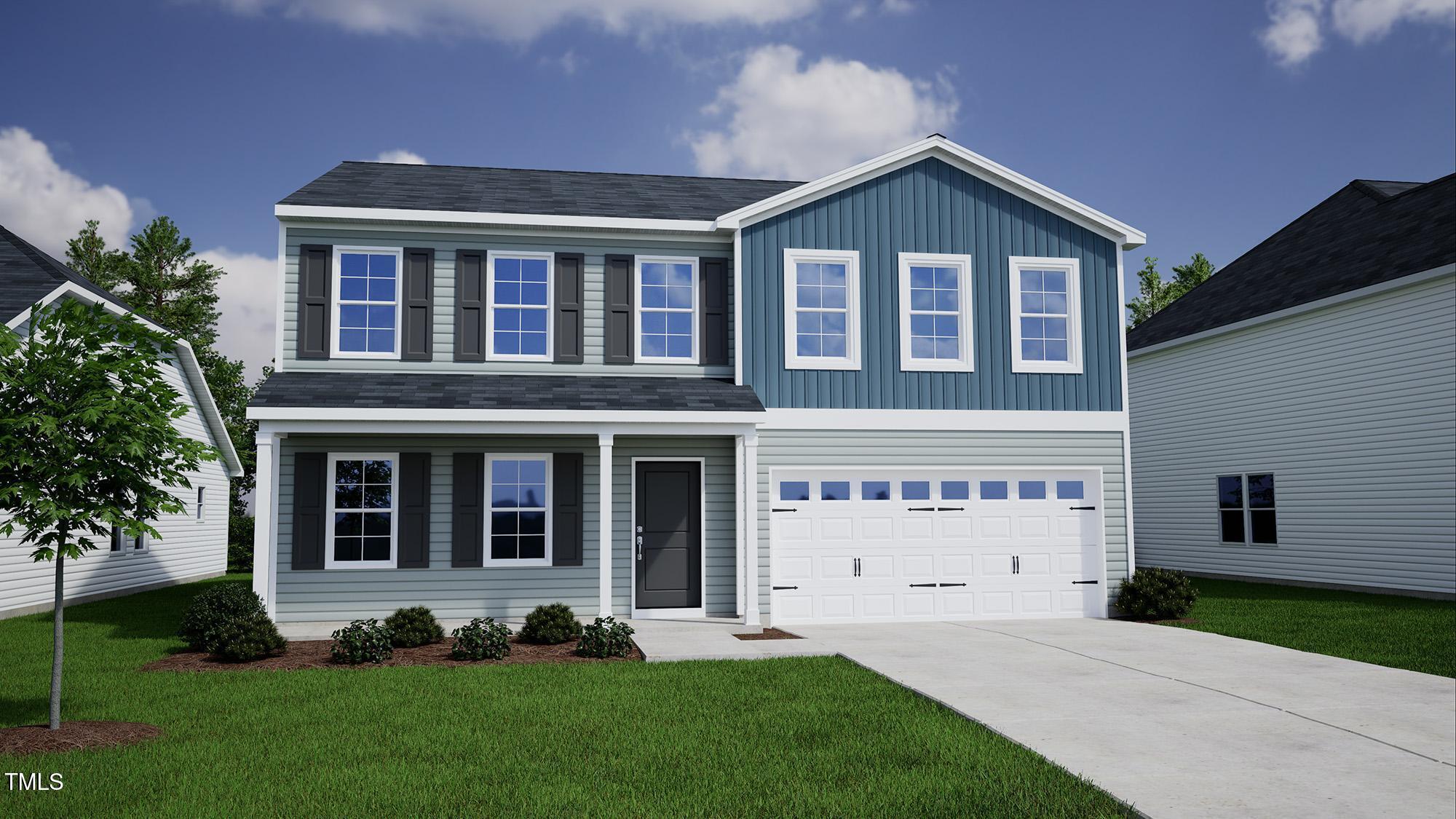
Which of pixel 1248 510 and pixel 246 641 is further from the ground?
pixel 1248 510

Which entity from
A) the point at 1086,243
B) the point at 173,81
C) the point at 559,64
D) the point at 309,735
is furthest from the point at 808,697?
the point at 173,81

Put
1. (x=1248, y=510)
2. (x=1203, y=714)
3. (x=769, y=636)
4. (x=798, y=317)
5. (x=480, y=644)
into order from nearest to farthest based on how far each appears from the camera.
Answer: (x=1203, y=714), (x=480, y=644), (x=769, y=636), (x=798, y=317), (x=1248, y=510)

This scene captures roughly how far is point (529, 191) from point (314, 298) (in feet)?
12.9

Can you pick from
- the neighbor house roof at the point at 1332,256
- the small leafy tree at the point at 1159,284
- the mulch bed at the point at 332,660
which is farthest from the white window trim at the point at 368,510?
the small leafy tree at the point at 1159,284

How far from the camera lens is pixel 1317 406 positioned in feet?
63.9

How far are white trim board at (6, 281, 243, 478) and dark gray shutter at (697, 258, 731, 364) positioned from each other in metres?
8.48

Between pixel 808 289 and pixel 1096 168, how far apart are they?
1230cm

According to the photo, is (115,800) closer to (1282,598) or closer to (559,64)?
(559,64)

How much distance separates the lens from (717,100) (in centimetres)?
1950

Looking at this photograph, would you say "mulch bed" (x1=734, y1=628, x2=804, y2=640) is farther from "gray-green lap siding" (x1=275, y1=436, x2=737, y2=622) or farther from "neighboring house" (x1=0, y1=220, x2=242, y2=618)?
"neighboring house" (x1=0, y1=220, x2=242, y2=618)

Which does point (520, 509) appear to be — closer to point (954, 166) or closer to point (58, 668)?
point (58, 668)

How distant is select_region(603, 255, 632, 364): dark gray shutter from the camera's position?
15.3 metres

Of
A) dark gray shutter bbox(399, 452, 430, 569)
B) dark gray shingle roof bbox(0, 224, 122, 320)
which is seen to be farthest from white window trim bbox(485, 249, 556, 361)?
dark gray shingle roof bbox(0, 224, 122, 320)

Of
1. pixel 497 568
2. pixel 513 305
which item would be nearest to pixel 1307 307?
pixel 513 305
